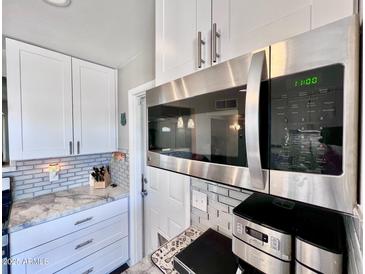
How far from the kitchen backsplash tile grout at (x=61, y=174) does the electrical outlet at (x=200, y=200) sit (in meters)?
1.20

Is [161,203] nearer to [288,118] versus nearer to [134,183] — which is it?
[134,183]

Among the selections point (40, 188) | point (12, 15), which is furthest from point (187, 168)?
point (40, 188)

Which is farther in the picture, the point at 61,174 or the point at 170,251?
the point at 61,174

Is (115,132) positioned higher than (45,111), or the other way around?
(45,111)

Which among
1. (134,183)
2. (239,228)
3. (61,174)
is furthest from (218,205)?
(61,174)

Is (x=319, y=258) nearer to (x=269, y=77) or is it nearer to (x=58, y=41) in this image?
(x=269, y=77)

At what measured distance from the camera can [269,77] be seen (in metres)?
0.43

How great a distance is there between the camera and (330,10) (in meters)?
0.43

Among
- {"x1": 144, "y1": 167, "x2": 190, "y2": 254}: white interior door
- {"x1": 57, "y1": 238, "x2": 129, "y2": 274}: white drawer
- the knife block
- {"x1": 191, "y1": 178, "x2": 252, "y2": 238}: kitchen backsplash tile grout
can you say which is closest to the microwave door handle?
{"x1": 191, "y1": 178, "x2": 252, "y2": 238}: kitchen backsplash tile grout

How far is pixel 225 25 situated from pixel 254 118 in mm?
409

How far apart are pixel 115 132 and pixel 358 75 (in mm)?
2276

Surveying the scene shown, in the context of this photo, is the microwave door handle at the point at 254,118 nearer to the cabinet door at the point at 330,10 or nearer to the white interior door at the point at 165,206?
the cabinet door at the point at 330,10

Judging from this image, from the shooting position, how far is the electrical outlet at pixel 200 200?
3.65 ft

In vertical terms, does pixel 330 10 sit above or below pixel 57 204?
above
